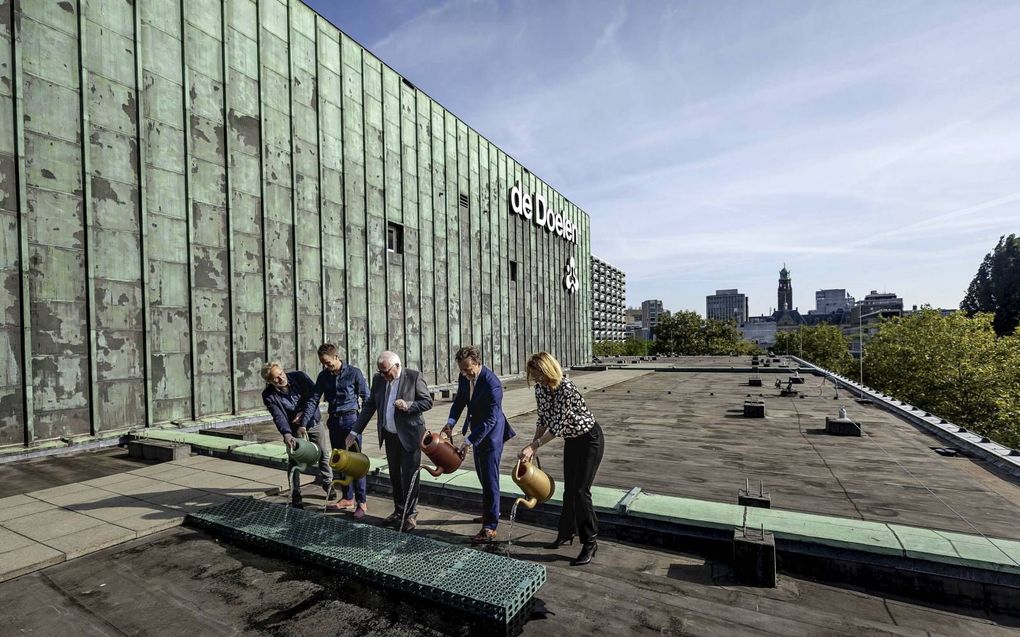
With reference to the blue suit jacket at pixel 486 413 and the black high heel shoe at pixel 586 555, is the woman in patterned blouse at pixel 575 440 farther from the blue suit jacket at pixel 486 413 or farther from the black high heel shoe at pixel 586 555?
the blue suit jacket at pixel 486 413

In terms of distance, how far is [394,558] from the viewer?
5.21 m

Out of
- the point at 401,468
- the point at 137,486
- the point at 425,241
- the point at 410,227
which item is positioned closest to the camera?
the point at 401,468

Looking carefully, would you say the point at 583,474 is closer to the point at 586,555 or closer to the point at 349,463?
the point at 586,555

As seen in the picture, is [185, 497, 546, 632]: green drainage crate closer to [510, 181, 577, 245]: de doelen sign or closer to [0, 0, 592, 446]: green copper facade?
[0, 0, 592, 446]: green copper facade

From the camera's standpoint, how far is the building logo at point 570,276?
44406 mm

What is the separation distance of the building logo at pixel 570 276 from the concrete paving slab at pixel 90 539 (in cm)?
3955

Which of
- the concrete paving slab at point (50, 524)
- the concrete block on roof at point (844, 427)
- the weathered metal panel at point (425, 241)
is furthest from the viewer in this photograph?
the weathered metal panel at point (425, 241)

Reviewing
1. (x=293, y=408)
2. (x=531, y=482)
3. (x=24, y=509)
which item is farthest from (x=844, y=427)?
(x=24, y=509)

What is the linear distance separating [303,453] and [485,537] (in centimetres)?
293

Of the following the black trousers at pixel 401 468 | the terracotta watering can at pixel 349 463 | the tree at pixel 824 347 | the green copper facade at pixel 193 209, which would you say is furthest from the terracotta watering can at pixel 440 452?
the tree at pixel 824 347

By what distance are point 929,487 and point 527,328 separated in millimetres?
29209

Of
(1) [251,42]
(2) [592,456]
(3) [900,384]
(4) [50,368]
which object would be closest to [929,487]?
(2) [592,456]

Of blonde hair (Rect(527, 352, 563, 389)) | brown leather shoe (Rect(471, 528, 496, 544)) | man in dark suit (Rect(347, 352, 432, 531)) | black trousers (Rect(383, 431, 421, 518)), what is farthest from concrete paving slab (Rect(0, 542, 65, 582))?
blonde hair (Rect(527, 352, 563, 389))

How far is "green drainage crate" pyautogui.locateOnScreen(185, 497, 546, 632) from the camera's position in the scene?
173 inches
